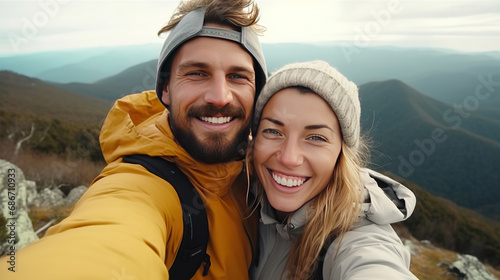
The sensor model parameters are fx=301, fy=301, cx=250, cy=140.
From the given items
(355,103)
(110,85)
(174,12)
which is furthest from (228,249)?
(110,85)

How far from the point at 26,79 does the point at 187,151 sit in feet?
466

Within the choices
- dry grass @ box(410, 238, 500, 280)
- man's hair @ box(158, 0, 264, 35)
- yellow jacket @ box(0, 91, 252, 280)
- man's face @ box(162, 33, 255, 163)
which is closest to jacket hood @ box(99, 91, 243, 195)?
yellow jacket @ box(0, 91, 252, 280)

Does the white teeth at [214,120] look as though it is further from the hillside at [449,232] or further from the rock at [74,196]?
the hillside at [449,232]

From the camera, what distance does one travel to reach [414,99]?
174 m

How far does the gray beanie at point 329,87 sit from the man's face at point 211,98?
0.38 m

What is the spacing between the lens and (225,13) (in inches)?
125

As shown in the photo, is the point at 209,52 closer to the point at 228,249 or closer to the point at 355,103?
the point at 355,103

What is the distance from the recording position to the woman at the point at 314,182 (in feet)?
8.02

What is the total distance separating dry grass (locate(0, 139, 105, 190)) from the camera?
1698 cm

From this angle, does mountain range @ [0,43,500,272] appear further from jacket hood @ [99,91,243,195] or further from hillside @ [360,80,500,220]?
jacket hood @ [99,91,243,195]

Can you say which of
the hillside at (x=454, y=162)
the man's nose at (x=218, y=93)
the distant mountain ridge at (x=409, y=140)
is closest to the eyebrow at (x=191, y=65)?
the man's nose at (x=218, y=93)

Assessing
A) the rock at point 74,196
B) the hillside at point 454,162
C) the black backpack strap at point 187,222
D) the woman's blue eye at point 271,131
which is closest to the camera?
the black backpack strap at point 187,222

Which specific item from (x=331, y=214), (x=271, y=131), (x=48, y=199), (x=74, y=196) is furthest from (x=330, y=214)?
(x=74, y=196)

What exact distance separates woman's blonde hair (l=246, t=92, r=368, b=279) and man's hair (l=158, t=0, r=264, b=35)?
5.46 ft
